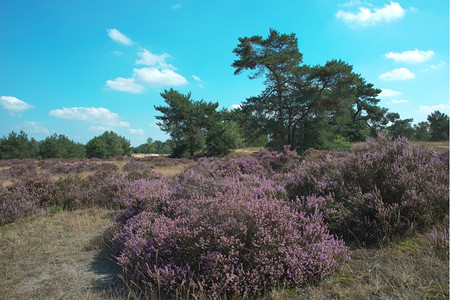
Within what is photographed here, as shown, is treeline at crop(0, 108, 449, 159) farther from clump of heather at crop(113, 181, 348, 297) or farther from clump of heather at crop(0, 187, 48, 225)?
clump of heather at crop(113, 181, 348, 297)

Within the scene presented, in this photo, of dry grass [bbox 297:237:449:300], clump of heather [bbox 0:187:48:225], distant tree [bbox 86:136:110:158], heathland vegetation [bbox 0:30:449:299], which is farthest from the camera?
distant tree [bbox 86:136:110:158]

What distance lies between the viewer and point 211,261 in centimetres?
250

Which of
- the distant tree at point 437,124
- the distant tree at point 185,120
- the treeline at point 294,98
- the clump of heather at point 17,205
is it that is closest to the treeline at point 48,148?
the distant tree at point 185,120

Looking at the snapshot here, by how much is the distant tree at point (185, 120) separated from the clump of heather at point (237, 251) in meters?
36.3

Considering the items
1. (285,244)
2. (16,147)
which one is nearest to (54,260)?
(285,244)

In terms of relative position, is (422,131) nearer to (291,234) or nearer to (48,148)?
(291,234)

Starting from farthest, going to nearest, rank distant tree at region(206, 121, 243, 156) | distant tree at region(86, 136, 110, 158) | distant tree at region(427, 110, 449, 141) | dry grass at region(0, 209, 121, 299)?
distant tree at region(86, 136, 110, 158)
distant tree at region(427, 110, 449, 141)
distant tree at region(206, 121, 243, 156)
dry grass at region(0, 209, 121, 299)

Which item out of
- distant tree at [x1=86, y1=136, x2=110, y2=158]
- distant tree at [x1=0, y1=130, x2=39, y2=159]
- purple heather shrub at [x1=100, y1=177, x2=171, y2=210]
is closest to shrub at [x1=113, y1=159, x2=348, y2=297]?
purple heather shrub at [x1=100, y1=177, x2=171, y2=210]

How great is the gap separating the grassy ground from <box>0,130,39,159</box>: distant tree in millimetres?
59779

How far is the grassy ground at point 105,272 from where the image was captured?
2.20 m

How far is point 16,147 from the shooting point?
52.4 m

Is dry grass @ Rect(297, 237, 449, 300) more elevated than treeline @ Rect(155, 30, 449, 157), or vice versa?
treeline @ Rect(155, 30, 449, 157)

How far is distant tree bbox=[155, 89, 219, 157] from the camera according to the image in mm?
39438

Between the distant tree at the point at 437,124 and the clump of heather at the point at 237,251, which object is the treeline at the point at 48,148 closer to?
the clump of heather at the point at 237,251
